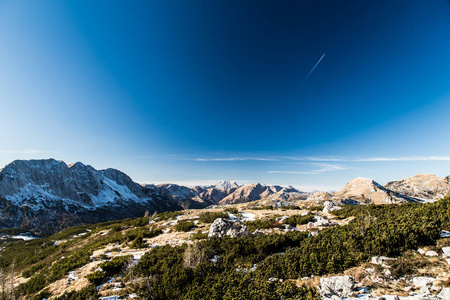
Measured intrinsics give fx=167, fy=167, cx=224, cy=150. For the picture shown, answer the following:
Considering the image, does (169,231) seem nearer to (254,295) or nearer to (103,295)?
(103,295)

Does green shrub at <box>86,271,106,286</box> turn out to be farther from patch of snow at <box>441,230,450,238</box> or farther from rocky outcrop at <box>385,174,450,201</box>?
rocky outcrop at <box>385,174,450,201</box>

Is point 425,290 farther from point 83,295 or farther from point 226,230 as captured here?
point 83,295

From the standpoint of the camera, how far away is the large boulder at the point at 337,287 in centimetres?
640

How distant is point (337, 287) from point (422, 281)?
111 inches

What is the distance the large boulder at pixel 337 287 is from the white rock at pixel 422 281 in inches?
80.0

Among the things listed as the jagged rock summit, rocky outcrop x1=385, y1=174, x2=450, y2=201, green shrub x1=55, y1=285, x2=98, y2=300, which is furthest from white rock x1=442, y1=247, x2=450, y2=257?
rocky outcrop x1=385, y1=174, x2=450, y2=201

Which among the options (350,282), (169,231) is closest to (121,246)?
(169,231)

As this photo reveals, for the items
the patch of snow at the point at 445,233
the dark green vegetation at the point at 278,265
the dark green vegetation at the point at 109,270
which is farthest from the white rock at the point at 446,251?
the dark green vegetation at the point at 109,270

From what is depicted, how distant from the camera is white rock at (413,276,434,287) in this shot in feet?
19.5

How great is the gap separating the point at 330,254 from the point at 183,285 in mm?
7854

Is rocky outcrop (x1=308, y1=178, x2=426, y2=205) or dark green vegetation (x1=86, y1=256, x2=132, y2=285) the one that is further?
rocky outcrop (x1=308, y1=178, x2=426, y2=205)

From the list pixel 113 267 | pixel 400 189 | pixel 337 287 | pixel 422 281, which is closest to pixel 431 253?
pixel 422 281

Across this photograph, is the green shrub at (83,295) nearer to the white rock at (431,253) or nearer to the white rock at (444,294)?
the white rock at (444,294)

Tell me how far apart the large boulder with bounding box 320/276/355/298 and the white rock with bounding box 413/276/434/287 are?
203 centimetres
